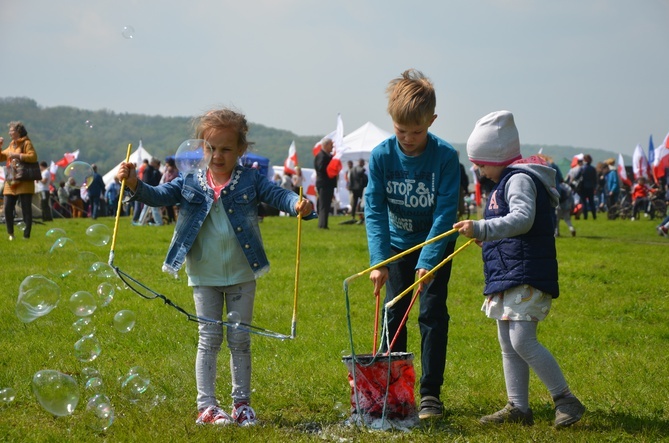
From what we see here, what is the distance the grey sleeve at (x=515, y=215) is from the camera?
156 inches

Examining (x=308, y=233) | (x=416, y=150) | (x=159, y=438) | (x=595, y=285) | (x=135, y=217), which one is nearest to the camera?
(x=159, y=438)

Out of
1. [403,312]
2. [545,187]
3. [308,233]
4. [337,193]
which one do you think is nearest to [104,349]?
[403,312]

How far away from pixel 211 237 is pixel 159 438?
1.07m

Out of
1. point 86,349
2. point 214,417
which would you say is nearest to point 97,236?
point 86,349

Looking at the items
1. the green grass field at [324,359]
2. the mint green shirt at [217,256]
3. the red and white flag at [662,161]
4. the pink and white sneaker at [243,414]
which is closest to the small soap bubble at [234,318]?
the mint green shirt at [217,256]

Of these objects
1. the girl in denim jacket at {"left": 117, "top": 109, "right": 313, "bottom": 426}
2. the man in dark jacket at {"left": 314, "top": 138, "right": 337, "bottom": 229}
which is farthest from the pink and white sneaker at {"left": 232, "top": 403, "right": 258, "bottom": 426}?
the man in dark jacket at {"left": 314, "top": 138, "right": 337, "bottom": 229}

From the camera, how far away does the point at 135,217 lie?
23.1m

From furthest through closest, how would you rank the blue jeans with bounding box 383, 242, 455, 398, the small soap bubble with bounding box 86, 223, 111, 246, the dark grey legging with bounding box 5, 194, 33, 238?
the dark grey legging with bounding box 5, 194, 33, 238 → the small soap bubble with bounding box 86, 223, 111, 246 → the blue jeans with bounding box 383, 242, 455, 398

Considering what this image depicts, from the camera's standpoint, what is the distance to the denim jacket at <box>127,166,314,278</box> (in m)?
4.42

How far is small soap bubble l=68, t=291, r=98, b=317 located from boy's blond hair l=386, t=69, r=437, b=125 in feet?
6.72

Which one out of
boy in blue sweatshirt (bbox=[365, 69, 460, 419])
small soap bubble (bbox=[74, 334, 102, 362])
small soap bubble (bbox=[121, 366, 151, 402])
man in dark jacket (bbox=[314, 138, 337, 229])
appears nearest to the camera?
Result: boy in blue sweatshirt (bbox=[365, 69, 460, 419])

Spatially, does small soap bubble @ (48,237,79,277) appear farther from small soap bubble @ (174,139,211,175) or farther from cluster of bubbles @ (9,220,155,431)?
small soap bubble @ (174,139,211,175)

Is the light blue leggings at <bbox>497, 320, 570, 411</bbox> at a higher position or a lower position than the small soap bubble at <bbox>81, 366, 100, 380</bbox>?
higher

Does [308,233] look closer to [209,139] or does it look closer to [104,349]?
[104,349]
